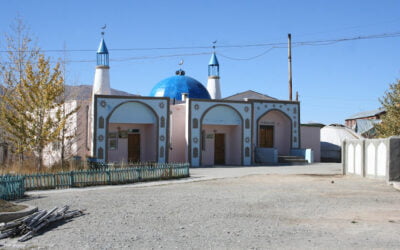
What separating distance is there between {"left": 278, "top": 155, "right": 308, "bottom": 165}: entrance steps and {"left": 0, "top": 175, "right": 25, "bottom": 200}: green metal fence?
19.7 m

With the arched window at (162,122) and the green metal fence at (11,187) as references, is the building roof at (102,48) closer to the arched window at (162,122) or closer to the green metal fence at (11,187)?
the arched window at (162,122)

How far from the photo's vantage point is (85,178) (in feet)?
51.5

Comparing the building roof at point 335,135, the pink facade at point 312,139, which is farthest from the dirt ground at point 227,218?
the building roof at point 335,135

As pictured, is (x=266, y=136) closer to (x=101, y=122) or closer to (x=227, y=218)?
(x=101, y=122)

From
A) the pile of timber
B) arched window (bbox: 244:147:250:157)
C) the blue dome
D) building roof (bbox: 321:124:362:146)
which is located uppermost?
the blue dome

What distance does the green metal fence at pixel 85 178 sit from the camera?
1270 centimetres

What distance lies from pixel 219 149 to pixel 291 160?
4.66 meters

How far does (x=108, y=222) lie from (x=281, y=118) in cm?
2399

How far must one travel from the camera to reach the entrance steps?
97.2 ft

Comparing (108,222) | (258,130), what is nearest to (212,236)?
(108,222)

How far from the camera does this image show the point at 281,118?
31906 millimetres

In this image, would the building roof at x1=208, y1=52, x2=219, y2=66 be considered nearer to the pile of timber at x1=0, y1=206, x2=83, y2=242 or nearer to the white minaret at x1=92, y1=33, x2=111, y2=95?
the white minaret at x1=92, y1=33, x2=111, y2=95

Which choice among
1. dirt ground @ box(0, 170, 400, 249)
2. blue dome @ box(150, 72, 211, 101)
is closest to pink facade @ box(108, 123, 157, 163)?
blue dome @ box(150, 72, 211, 101)

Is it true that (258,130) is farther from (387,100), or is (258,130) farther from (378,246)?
(378,246)
